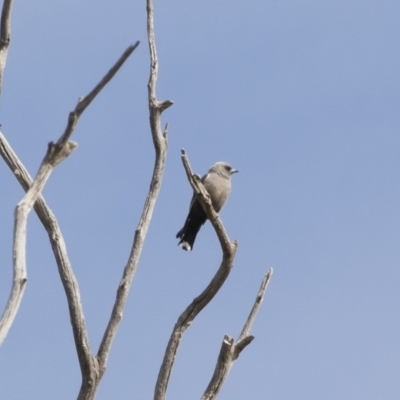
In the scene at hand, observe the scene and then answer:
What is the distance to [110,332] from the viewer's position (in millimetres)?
7684

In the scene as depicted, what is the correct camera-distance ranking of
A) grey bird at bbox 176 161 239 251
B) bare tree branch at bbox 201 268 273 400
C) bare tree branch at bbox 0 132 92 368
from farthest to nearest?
1. grey bird at bbox 176 161 239 251
2. bare tree branch at bbox 201 268 273 400
3. bare tree branch at bbox 0 132 92 368

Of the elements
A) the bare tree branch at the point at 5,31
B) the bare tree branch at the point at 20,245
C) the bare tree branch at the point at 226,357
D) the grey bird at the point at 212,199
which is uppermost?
the grey bird at the point at 212,199

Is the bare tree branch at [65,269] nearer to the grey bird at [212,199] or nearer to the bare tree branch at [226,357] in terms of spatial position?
the bare tree branch at [226,357]

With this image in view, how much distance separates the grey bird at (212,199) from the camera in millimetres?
12780

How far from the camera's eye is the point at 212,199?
1327cm

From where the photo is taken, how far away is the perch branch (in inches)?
303

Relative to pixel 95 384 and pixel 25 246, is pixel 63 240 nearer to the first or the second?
pixel 95 384

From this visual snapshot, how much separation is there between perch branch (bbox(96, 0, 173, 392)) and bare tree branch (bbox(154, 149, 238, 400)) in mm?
286

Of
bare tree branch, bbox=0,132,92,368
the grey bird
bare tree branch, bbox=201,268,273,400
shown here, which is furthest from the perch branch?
the grey bird

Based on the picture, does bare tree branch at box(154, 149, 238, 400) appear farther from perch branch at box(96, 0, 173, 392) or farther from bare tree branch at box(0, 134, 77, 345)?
bare tree branch at box(0, 134, 77, 345)

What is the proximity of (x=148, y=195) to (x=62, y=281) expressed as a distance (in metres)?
1.22

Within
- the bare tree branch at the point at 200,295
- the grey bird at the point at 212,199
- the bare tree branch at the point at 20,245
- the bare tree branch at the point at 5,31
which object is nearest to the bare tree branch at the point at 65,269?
the bare tree branch at the point at 200,295

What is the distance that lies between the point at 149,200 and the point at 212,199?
16.4ft

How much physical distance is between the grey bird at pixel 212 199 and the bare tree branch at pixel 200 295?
3.13 m
